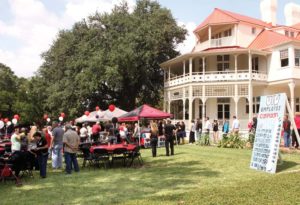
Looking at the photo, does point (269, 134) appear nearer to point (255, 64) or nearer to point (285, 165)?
point (285, 165)

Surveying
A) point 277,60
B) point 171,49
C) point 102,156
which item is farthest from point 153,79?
point 102,156

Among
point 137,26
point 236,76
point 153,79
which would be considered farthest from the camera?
point 153,79

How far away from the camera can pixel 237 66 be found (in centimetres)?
3198

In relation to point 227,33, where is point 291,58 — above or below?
below

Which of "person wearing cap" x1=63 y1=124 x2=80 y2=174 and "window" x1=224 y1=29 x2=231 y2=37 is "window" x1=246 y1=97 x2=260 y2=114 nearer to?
"window" x1=224 y1=29 x2=231 y2=37

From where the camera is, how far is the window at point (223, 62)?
1265 inches

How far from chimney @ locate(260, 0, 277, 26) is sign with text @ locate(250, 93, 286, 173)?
26122 millimetres

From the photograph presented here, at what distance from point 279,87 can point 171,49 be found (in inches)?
476

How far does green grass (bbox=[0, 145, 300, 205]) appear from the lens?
7102 millimetres

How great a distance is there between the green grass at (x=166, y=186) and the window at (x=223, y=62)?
806 inches

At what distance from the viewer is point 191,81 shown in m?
29.6

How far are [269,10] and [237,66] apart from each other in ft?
25.4

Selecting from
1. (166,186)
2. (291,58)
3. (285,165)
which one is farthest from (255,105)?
(166,186)

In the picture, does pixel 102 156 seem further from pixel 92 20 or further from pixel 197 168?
pixel 92 20
